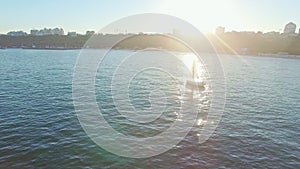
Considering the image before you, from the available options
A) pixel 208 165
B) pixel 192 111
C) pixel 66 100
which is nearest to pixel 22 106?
pixel 66 100

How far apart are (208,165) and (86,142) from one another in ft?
45.5

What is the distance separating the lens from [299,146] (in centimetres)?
3136

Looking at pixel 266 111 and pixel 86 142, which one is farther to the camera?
pixel 266 111

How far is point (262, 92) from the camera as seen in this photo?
220 ft

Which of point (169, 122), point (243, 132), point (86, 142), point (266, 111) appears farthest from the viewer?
point (266, 111)

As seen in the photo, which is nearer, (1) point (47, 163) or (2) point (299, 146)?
(1) point (47, 163)

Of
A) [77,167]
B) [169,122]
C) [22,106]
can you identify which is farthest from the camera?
[22,106]

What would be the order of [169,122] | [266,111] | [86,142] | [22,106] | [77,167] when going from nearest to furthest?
[77,167], [86,142], [169,122], [22,106], [266,111]

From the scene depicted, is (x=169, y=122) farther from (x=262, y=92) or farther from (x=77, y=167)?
(x=262, y=92)

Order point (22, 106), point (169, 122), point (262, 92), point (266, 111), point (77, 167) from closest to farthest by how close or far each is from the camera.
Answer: point (77, 167), point (169, 122), point (22, 106), point (266, 111), point (262, 92)

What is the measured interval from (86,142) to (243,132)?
68.0 feet

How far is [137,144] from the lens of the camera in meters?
30.2

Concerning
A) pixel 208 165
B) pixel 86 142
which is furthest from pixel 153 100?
pixel 208 165

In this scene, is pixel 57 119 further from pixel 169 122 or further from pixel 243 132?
pixel 243 132
